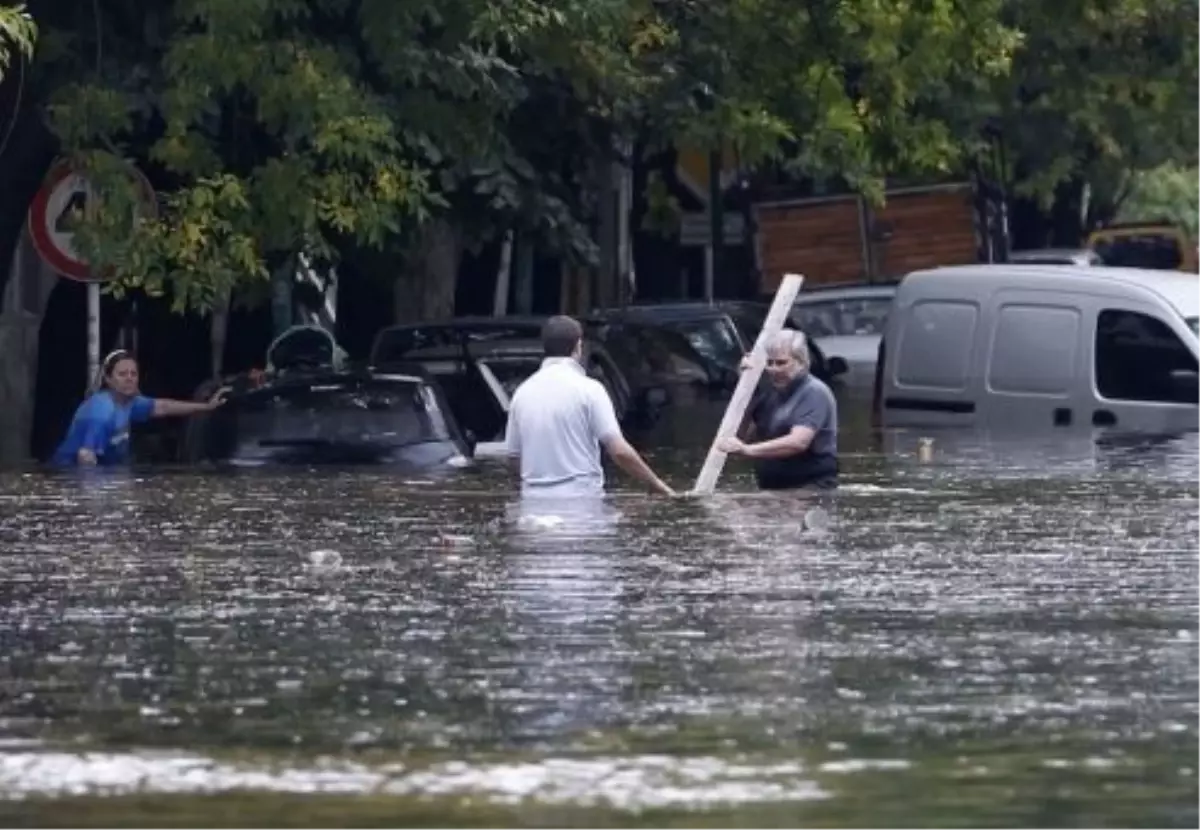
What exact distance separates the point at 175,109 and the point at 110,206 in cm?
78

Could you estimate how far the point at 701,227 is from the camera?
46.1 meters

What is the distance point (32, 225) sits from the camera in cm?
2261

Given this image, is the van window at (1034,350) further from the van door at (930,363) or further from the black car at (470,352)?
the black car at (470,352)

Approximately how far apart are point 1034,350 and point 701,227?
2344cm

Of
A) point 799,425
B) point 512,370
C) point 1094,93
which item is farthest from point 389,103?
point 1094,93

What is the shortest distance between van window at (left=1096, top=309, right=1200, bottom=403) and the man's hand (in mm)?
4502

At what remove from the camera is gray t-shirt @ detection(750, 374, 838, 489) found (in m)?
18.1

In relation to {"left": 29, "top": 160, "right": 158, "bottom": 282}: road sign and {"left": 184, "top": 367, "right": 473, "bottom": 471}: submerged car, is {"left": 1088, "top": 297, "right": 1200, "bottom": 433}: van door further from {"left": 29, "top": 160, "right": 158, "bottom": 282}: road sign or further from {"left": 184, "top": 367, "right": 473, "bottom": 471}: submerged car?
{"left": 29, "top": 160, "right": 158, "bottom": 282}: road sign

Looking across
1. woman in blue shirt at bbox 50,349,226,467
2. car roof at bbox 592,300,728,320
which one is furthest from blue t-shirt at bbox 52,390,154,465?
car roof at bbox 592,300,728,320

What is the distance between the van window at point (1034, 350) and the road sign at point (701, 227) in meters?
21.3

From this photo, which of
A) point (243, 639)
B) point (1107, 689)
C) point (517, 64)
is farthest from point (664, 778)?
point (517, 64)

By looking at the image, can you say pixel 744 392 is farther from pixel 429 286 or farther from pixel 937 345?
pixel 429 286

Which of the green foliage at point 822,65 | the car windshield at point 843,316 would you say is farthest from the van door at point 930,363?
the car windshield at point 843,316

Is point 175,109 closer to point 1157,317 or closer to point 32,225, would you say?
point 32,225
